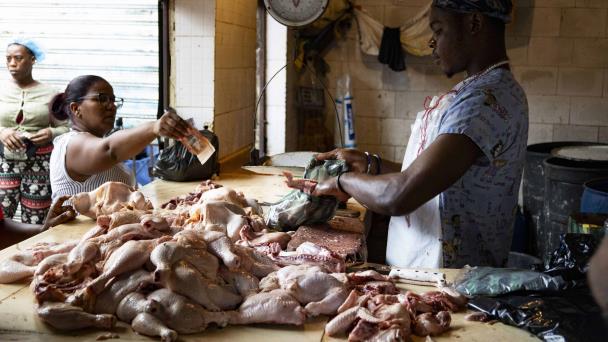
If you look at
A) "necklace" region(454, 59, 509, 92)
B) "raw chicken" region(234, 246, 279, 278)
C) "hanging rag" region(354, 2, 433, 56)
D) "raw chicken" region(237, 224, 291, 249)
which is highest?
"hanging rag" region(354, 2, 433, 56)

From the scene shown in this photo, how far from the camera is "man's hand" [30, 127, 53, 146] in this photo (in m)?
6.10

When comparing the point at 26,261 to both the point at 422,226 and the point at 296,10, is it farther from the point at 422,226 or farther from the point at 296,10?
the point at 296,10

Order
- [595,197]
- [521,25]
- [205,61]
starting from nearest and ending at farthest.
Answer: [595,197] < [205,61] < [521,25]

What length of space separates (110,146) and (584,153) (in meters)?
4.42

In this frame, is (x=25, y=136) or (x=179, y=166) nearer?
(x=179, y=166)

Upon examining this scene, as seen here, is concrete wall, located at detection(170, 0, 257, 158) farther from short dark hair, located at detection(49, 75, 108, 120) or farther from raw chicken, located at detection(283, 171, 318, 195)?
raw chicken, located at detection(283, 171, 318, 195)

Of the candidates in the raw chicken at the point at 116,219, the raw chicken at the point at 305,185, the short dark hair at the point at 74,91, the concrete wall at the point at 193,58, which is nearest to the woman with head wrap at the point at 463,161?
the raw chicken at the point at 305,185

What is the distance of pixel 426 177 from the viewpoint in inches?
103

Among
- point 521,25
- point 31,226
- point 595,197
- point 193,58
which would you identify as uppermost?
point 521,25

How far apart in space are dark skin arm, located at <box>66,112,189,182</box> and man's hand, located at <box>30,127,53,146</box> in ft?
7.55

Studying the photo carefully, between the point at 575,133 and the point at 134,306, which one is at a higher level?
the point at 575,133

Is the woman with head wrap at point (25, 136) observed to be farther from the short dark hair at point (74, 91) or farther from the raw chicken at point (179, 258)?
the raw chicken at point (179, 258)

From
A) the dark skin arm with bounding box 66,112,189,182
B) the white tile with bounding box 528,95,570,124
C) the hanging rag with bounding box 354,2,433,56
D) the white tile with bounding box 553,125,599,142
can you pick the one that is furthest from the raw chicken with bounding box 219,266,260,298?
the white tile with bounding box 553,125,599,142

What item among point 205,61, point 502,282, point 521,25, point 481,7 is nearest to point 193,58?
point 205,61
